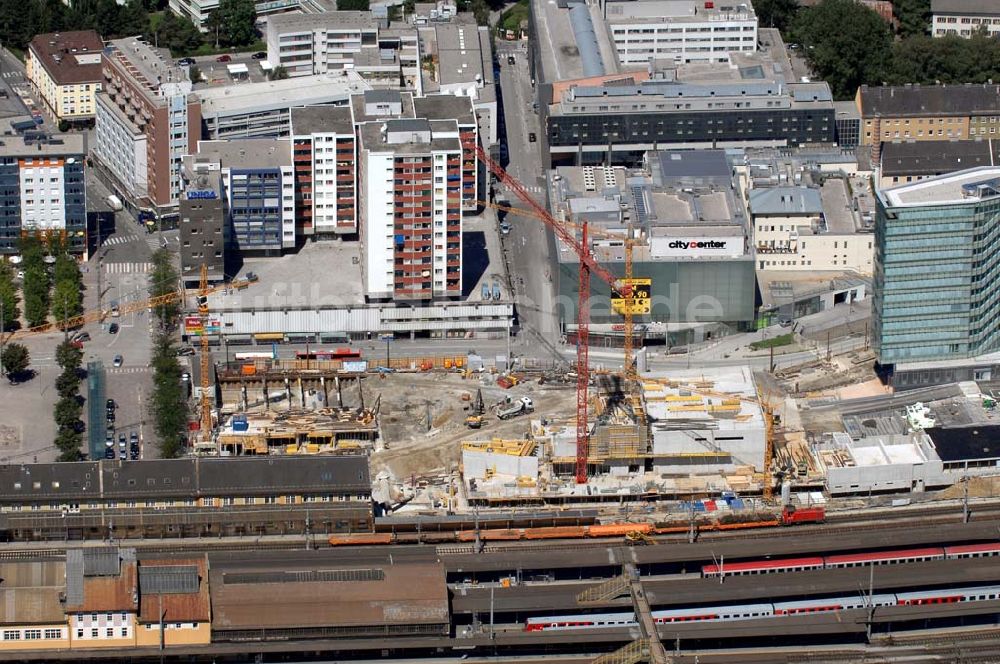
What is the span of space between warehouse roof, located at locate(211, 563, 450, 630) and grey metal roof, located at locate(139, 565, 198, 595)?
155 centimetres

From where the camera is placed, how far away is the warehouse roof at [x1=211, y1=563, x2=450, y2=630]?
606 ft

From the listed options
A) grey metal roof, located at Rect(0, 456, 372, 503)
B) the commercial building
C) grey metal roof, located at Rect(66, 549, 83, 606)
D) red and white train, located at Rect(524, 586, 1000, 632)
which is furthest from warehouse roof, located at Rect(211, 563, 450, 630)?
grey metal roof, located at Rect(0, 456, 372, 503)

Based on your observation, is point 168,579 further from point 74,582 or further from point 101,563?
point 74,582

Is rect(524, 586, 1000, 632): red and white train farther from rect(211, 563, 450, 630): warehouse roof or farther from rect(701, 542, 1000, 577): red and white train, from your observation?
rect(211, 563, 450, 630): warehouse roof

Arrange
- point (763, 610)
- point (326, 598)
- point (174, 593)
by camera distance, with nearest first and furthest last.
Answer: point (174, 593), point (326, 598), point (763, 610)

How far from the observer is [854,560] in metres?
195

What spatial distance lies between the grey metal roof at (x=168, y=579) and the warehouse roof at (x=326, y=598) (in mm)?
1550

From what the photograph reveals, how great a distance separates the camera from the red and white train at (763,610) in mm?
189375

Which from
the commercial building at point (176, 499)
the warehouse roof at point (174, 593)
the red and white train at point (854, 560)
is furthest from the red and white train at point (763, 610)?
the warehouse roof at point (174, 593)

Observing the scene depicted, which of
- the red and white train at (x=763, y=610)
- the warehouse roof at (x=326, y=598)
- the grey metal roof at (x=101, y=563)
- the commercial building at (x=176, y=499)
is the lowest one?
the red and white train at (x=763, y=610)

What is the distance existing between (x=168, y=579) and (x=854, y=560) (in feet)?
151

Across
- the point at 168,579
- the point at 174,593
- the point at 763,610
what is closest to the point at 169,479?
the point at 168,579

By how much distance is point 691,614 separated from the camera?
7461 inches

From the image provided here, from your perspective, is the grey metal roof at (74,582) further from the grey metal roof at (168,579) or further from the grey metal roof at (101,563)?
the grey metal roof at (168,579)
